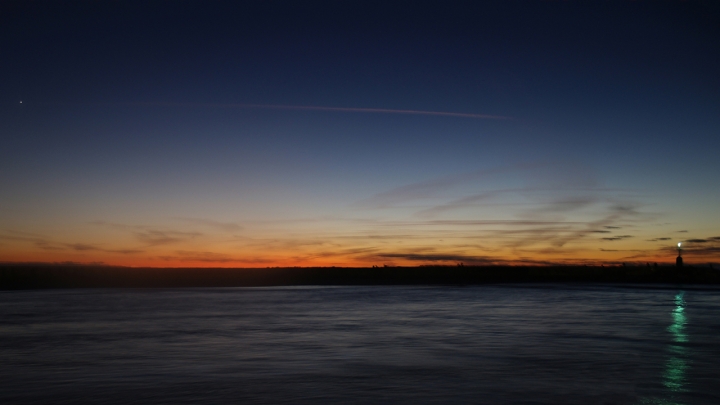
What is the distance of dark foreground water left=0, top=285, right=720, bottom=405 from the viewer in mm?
10852

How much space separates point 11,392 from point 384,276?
74632 millimetres

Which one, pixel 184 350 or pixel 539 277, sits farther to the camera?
pixel 539 277

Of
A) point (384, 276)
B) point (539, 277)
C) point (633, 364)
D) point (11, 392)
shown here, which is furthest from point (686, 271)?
point (11, 392)

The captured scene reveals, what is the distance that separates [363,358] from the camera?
14883mm

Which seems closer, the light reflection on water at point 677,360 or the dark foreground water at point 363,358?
the dark foreground water at point 363,358

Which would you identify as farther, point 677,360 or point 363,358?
point 363,358

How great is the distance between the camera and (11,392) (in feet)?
36.6

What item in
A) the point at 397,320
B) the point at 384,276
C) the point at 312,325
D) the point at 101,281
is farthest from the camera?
the point at 384,276

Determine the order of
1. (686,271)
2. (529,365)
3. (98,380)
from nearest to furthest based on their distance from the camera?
(98,380)
(529,365)
(686,271)

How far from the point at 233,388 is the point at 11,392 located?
164 inches

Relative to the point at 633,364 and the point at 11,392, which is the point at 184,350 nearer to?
the point at 11,392

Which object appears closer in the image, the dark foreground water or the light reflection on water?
the dark foreground water

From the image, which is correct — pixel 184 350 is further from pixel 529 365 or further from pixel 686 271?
pixel 686 271

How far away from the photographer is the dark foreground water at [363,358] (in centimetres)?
1085
